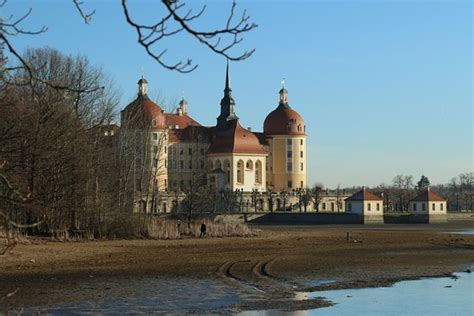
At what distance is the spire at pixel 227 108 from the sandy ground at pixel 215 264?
84.1m

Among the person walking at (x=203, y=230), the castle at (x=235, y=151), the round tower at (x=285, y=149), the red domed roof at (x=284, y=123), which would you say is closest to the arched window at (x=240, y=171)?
the castle at (x=235, y=151)

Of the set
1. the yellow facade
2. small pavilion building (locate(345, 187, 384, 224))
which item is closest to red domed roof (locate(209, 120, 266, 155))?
the yellow facade

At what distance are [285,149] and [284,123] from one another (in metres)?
4.52

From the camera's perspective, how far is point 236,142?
123 m

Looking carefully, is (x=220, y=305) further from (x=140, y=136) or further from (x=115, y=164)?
(x=140, y=136)

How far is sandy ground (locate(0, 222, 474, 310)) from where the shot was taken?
81.4ft

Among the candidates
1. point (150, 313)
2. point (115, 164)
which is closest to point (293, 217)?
point (115, 164)

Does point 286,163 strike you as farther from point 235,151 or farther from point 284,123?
point 235,151

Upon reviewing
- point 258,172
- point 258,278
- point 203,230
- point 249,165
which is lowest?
point 258,278

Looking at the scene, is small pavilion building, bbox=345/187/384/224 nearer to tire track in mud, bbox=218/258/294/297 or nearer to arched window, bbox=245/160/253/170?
arched window, bbox=245/160/253/170

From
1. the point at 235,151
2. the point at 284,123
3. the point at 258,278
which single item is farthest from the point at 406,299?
the point at 284,123

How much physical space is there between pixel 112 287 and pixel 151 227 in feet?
94.3

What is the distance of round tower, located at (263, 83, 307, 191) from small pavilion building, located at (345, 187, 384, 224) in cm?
2634

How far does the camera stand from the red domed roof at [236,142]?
123m
